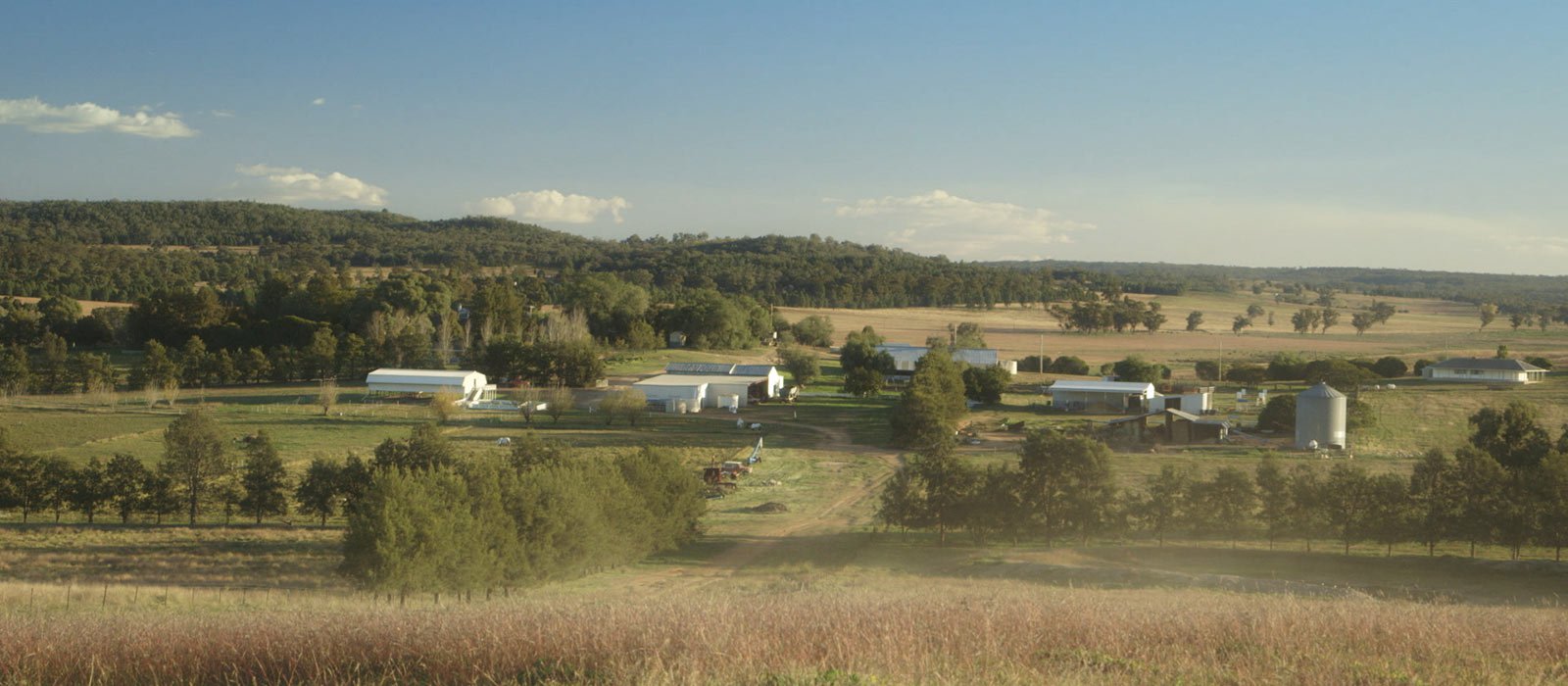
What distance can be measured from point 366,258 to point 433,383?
274 feet

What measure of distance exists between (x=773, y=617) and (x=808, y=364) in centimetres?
4942

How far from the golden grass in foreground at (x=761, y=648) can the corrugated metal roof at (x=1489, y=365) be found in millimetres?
51792

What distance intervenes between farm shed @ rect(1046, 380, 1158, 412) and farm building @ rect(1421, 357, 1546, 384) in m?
16.2

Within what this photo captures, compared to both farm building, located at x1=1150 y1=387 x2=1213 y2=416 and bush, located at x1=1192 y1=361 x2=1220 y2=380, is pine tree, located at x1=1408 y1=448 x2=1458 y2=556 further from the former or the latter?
bush, located at x1=1192 y1=361 x2=1220 y2=380

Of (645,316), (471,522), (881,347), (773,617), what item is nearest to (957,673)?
(773,617)

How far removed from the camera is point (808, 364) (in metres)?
57.0

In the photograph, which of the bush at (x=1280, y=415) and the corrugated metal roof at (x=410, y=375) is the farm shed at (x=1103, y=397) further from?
the corrugated metal roof at (x=410, y=375)

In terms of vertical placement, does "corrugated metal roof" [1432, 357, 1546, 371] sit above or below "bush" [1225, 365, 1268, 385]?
above

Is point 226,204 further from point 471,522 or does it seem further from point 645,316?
point 471,522

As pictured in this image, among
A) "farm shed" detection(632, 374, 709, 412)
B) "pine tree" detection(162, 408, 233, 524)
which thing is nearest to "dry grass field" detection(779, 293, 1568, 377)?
"farm shed" detection(632, 374, 709, 412)

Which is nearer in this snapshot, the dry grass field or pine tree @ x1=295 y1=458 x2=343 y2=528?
pine tree @ x1=295 y1=458 x2=343 y2=528

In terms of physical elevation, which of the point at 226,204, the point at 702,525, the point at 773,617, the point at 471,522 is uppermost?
the point at 226,204

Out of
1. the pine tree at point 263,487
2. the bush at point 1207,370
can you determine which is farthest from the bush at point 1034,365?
the pine tree at point 263,487

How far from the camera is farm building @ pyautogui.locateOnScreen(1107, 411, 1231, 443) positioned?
38906 mm
